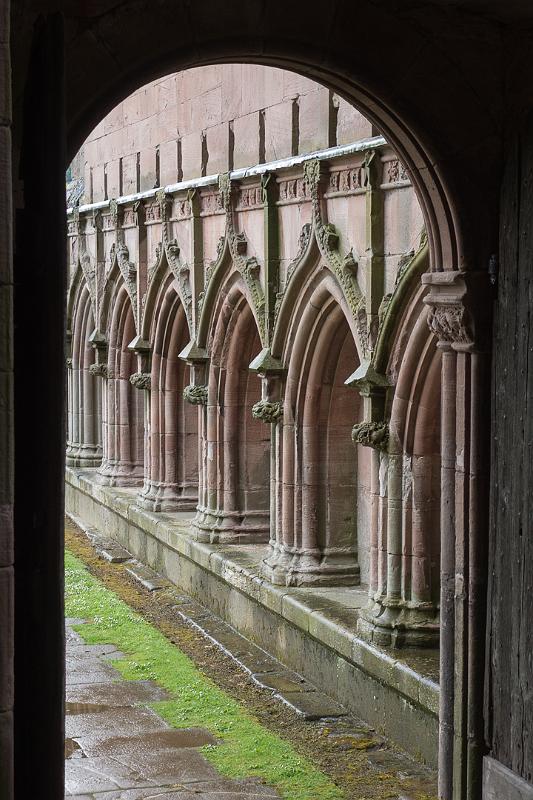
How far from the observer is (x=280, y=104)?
11.6 m

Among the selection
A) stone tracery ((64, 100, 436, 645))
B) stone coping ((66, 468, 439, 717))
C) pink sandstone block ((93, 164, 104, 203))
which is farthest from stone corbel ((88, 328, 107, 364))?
stone coping ((66, 468, 439, 717))

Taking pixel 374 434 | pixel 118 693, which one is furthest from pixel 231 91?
pixel 118 693

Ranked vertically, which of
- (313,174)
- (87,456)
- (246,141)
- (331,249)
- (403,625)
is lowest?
(403,625)

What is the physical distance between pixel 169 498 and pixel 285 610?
15.5 feet

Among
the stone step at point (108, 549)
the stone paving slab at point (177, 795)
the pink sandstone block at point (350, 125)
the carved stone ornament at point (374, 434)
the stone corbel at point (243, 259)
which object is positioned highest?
the pink sandstone block at point (350, 125)

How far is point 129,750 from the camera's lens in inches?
335

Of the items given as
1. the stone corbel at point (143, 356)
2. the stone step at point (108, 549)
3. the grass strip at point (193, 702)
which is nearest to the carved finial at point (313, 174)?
the grass strip at point (193, 702)

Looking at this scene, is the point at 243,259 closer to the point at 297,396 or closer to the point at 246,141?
the point at 246,141

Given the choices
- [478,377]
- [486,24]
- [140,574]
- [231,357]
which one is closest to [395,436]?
[478,377]

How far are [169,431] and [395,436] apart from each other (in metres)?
6.48

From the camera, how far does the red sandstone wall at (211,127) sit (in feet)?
35.6

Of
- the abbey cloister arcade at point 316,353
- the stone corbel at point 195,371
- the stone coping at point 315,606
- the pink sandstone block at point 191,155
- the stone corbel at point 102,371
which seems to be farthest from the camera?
the stone corbel at point 102,371

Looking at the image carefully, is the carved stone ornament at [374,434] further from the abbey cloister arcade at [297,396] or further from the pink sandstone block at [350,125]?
the pink sandstone block at [350,125]

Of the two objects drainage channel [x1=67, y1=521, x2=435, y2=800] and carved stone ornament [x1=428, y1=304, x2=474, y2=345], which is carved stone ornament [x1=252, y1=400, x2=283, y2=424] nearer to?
drainage channel [x1=67, y1=521, x2=435, y2=800]
